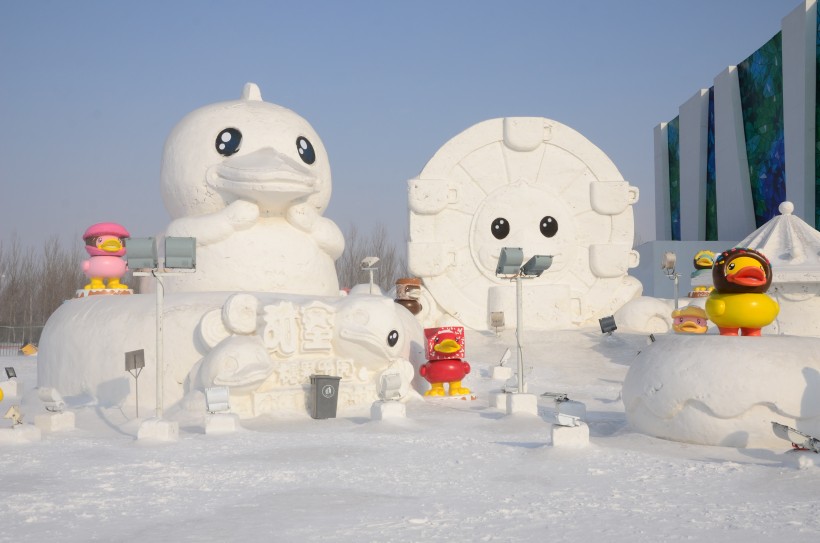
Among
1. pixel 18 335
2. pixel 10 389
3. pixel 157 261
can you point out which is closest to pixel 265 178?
pixel 157 261

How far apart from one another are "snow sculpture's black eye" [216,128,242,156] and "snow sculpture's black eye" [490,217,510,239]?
8940 mm

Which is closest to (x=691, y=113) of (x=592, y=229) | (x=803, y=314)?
(x=592, y=229)

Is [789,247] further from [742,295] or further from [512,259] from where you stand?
[742,295]

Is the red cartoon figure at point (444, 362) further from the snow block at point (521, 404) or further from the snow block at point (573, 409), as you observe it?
the snow block at point (573, 409)

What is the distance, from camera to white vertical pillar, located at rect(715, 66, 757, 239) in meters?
31.5

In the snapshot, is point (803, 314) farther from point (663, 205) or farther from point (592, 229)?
point (663, 205)

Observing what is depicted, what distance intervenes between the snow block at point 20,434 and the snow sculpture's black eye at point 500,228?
13.6 m

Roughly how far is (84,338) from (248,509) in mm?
7307

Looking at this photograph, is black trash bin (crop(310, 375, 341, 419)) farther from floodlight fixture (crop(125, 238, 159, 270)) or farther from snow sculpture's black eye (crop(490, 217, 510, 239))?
snow sculpture's black eye (crop(490, 217, 510, 239))

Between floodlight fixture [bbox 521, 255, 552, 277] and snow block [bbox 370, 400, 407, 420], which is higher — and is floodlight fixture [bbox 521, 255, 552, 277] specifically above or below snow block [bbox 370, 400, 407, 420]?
above

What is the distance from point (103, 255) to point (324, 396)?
4.87 meters

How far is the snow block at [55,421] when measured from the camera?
10391 mm

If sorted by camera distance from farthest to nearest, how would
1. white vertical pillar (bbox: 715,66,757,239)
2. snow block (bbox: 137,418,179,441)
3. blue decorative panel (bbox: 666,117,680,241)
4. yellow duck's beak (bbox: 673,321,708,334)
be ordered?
blue decorative panel (bbox: 666,117,680,241) → white vertical pillar (bbox: 715,66,757,239) → yellow duck's beak (bbox: 673,321,708,334) → snow block (bbox: 137,418,179,441)

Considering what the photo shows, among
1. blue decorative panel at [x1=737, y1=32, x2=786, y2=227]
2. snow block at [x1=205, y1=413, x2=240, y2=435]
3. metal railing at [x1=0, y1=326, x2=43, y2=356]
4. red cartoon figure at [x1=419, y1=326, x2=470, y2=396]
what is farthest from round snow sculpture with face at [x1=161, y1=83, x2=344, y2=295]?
blue decorative panel at [x1=737, y1=32, x2=786, y2=227]
